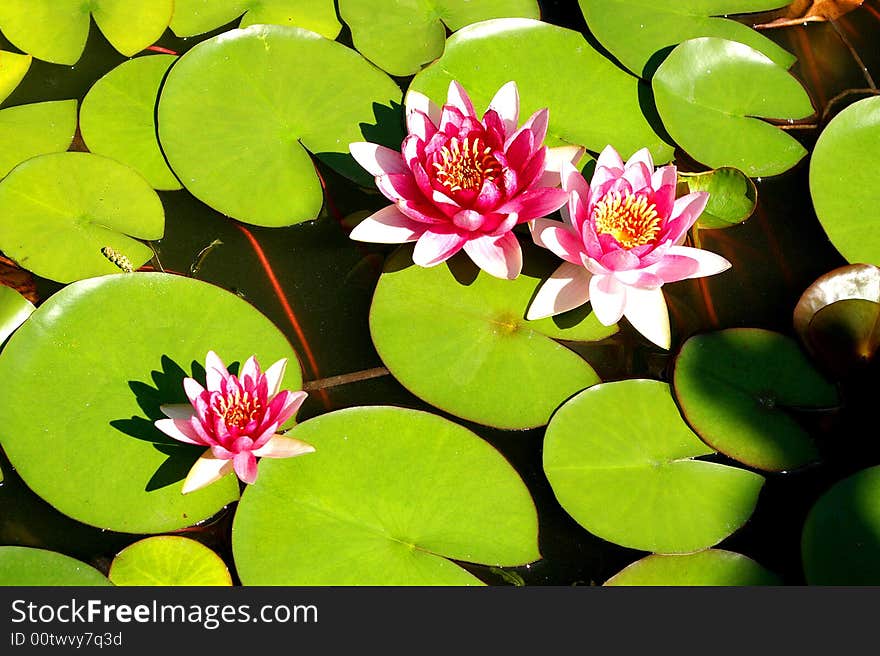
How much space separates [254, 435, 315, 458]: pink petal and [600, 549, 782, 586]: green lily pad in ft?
3.06

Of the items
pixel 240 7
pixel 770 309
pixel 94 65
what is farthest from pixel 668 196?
pixel 94 65

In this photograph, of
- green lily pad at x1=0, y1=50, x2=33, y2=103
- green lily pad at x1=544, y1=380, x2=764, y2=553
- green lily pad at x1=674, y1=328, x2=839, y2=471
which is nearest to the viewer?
green lily pad at x1=544, y1=380, x2=764, y2=553

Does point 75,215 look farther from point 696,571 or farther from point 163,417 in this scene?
point 696,571

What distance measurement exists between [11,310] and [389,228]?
3.92 feet

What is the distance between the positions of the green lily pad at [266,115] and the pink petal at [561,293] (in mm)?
803

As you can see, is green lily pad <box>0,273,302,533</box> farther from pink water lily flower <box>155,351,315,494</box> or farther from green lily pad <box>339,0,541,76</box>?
green lily pad <box>339,0,541,76</box>

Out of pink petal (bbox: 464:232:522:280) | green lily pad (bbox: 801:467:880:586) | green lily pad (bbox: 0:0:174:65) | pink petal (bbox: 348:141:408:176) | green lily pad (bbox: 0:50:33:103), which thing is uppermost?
green lily pad (bbox: 0:0:174:65)

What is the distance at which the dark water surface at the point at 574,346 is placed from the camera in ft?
7.39

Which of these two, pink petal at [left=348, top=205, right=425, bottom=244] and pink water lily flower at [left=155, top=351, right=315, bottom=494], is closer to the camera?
pink water lily flower at [left=155, top=351, right=315, bottom=494]

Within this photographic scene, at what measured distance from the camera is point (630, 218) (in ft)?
8.03

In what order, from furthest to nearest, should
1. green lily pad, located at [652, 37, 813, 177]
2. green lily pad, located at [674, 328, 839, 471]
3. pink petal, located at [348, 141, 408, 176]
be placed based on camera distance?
1. green lily pad, located at [652, 37, 813, 177]
2. pink petal, located at [348, 141, 408, 176]
3. green lily pad, located at [674, 328, 839, 471]

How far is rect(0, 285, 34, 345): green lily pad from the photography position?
2389mm

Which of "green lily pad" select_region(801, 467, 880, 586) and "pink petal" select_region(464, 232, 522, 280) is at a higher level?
"pink petal" select_region(464, 232, 522, 280)

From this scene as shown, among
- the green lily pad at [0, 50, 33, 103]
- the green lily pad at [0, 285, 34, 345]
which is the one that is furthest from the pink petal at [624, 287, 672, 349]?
the green lily pad at [0, 50, 33, 103]
